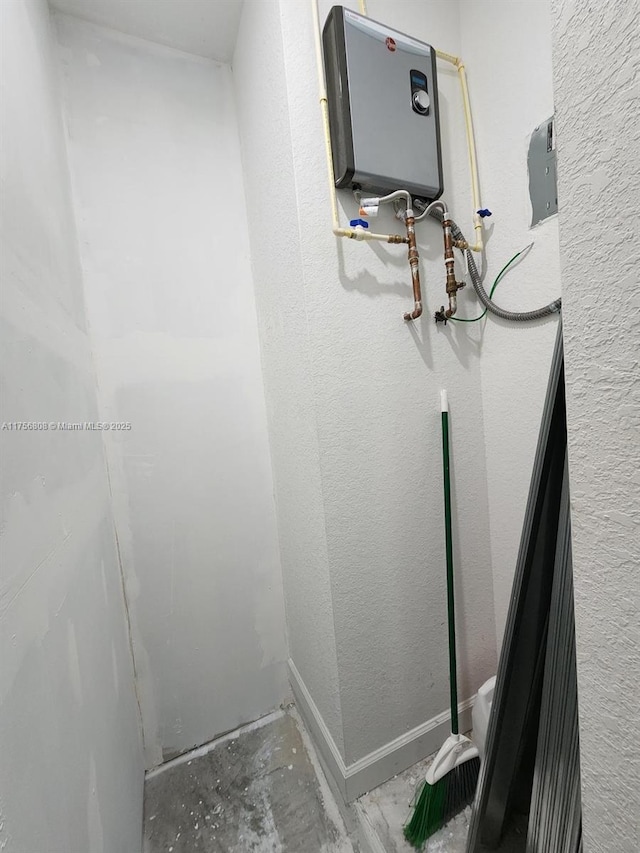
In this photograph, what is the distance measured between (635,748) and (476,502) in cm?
82

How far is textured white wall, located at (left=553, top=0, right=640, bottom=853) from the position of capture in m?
0.31

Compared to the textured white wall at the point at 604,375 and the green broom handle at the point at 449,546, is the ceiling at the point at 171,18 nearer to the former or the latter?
the textured white wall at the point at 604,375

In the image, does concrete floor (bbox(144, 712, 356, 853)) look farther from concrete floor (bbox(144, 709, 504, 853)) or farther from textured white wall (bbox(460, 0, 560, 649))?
textured white wall (bbox(460, 0, 560, 649))

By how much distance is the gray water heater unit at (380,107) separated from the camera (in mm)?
826

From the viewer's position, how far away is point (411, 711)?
1.07 meters

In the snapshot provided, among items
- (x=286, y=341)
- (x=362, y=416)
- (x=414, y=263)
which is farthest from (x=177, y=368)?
(x=414, y=263)

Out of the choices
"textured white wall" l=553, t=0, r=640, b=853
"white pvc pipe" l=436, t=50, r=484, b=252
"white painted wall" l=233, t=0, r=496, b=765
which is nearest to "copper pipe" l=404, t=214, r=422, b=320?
"white painted wall" l=233, t=0, r=496, b=765

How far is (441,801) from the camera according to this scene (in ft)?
2.99

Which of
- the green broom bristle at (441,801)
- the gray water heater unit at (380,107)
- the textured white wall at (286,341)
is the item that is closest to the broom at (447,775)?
the green broom bristle at (441,801)

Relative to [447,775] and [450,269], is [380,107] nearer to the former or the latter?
[450,269]

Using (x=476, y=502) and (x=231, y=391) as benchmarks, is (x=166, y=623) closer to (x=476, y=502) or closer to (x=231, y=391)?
(x=231, y=391)

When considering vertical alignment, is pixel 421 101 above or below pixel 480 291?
above

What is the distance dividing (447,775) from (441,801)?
62 millimetres

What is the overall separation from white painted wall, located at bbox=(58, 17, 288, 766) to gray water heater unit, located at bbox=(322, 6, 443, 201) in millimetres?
586
